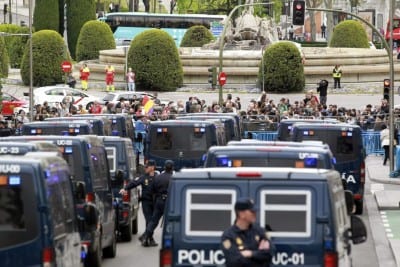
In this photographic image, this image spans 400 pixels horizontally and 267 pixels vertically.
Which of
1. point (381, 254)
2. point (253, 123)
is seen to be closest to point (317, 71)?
point (253, 123)

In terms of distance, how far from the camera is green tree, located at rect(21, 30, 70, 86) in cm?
7638

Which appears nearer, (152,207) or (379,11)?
(152,207)

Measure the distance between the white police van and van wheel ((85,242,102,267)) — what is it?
20.8 feet

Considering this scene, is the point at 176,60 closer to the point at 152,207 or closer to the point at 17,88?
the point at 17,88

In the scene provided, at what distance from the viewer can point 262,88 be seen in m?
73.1

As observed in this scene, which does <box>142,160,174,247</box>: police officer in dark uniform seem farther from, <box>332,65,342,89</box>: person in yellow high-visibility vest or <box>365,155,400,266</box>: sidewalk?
<box>332,65,342,89</box>: person in yellow high-visibility vest

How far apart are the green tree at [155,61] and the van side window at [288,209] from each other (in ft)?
196

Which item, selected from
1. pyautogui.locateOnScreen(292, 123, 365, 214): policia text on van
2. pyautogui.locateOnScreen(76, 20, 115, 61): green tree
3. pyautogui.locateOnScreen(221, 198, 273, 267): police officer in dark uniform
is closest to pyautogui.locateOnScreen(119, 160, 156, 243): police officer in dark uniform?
pyautogui.locateOnScreen(292, 123, 365, 214): policia text on van

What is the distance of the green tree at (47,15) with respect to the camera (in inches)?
3548

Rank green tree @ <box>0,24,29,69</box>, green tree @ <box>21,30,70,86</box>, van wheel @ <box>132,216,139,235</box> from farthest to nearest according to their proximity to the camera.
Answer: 1. green tree @ <box>0,24,29,69</box>
2. green tree @ <box>21,30,70,86</box>
3. van wheel @ <box>132,216,139,235</box>

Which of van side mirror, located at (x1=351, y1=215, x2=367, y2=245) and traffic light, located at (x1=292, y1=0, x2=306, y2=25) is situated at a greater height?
traffic light, located at (x1=292, y1=0, x2=306, y2=25)

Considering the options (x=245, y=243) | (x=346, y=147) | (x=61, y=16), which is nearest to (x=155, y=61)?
(x=61, y=16)

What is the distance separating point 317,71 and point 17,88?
16.0 metres

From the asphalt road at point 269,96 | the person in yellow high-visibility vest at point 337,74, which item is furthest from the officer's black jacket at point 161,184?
the person in yellow high-visibility vest at point 337,74
